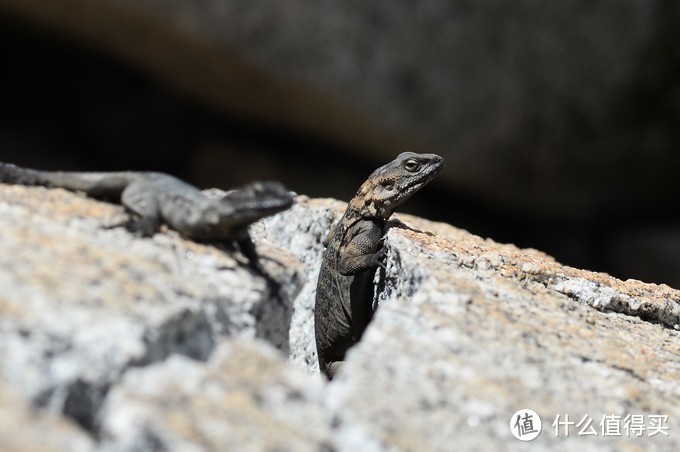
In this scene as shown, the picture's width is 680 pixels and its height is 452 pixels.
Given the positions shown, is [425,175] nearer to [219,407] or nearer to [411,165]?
[411,165]

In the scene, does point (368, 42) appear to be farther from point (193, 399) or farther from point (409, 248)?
point (193, 399)

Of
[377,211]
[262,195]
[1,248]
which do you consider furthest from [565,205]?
[1,248]

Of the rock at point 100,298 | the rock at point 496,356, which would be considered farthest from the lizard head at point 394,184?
the rock at point 100,298

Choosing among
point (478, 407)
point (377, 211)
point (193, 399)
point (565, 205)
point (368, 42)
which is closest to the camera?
point (193, 399)

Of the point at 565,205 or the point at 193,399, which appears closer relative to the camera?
the point at 193,399

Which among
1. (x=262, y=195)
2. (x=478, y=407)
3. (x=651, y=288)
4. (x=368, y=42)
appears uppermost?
(x=368, y=42)

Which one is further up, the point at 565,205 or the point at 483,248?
the point at 565,205
